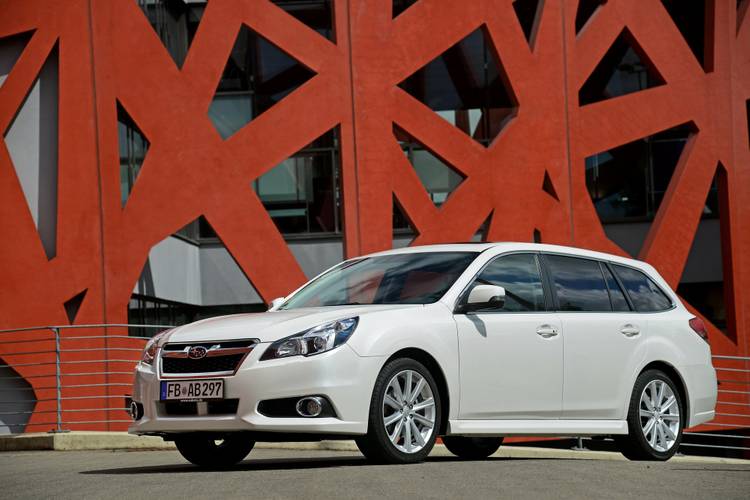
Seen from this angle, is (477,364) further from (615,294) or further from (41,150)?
(41,150)

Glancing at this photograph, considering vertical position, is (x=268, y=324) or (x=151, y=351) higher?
(x=268, y=324)

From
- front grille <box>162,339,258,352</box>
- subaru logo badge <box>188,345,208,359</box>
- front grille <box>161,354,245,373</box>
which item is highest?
front grille <box>162,339,258,352</box>

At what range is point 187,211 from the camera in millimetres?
16312

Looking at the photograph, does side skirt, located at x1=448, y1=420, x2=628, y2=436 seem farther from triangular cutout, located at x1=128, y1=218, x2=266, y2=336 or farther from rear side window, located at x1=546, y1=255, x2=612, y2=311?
triangular cutout, located at x1=128, y1=218, x2=266, y2=336

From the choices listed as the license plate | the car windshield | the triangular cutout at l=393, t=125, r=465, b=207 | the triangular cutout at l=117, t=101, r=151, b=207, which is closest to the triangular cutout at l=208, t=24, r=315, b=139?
the triangular cutout at l=393, t=125, r=465, b=207

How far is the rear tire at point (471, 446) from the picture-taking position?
10672 mm

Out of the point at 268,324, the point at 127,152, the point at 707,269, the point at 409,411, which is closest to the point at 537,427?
the point at 409,411

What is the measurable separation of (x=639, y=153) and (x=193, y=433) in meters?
22.1

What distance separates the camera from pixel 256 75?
27.7 m

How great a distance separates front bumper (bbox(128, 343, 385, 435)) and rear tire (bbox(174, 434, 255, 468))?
127 cm

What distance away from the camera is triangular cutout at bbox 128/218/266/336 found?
2397cm

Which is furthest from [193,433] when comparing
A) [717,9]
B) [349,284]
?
[717,9]

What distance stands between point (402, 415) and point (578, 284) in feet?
8.14

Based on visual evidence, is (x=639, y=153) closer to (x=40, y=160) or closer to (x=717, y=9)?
(x=717, y=9)
